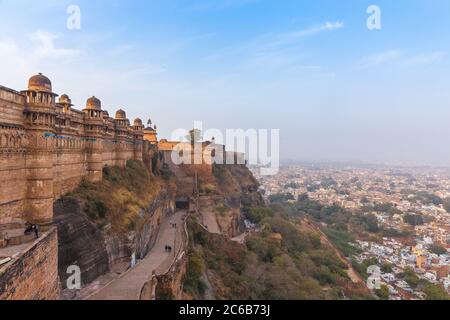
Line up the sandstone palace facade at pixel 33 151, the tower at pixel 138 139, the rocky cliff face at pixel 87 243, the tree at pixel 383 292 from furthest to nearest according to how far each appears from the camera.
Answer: the tree at pixel 383 292
the tower at pixel 138 139
the rocky cliff face at pixel 87 243
the sandstone palace facade at pixel 33 151

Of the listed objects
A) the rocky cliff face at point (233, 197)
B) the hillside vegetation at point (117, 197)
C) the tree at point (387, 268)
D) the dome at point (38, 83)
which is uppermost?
the dome at point (38, 83)

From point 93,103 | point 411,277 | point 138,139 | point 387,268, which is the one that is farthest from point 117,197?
point 387,268

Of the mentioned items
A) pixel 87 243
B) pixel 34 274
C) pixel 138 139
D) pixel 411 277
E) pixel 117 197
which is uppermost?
pixel 138 139

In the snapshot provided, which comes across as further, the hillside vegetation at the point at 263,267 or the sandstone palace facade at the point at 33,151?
the hillside vegetation at the point at 263,267

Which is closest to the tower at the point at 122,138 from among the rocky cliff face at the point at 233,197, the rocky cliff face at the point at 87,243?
the rocky cliff face at the point at 87,243

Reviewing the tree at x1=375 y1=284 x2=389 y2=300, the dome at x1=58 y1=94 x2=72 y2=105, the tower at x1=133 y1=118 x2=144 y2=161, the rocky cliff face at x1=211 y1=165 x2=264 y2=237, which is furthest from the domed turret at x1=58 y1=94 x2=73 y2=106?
the tree at x1=375 y1=284 x2=389 y2=300

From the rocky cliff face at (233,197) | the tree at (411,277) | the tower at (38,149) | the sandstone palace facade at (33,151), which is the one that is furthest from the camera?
the tree at (411,277)

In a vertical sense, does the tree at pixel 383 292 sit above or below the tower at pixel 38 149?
below

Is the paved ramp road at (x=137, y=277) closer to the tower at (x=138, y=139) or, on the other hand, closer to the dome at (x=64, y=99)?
the dome at (x=64, y=99)

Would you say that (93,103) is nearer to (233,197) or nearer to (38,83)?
(38,83)
